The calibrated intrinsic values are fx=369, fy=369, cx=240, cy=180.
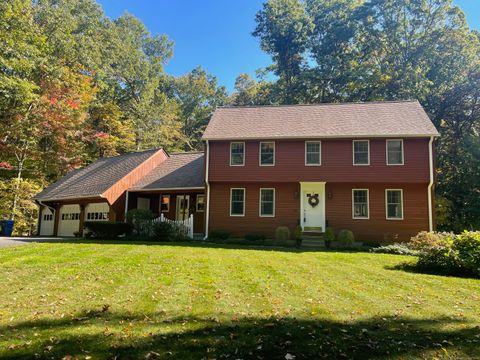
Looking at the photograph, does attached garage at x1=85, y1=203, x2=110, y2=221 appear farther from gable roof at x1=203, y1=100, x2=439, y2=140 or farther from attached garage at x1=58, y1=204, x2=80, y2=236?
gable roof at x1=203, y1=100, x2=439, y2=140

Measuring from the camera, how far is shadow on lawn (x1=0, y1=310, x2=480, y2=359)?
4219mm

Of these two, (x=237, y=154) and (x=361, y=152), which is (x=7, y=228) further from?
(x=361, y=152)

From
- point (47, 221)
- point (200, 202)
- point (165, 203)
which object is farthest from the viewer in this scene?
point (47, 221)

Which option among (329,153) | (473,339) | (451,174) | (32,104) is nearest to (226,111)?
(329,153)

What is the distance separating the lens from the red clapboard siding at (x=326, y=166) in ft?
57.1

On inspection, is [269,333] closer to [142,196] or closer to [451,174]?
[142,196]

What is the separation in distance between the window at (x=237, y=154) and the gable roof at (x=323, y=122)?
476 millimetres

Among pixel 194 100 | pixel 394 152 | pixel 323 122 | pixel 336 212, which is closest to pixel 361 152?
pixel 394 152

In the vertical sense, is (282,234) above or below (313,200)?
below

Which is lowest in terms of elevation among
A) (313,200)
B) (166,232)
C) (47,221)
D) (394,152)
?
(166,232)

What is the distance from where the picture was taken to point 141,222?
1827 cm

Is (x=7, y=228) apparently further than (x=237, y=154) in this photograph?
Yes

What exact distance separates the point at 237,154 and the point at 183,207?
487 centimetres

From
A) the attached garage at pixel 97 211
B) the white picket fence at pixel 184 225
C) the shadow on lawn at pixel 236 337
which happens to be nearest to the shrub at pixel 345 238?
the white picket fence at pixel 184 225
